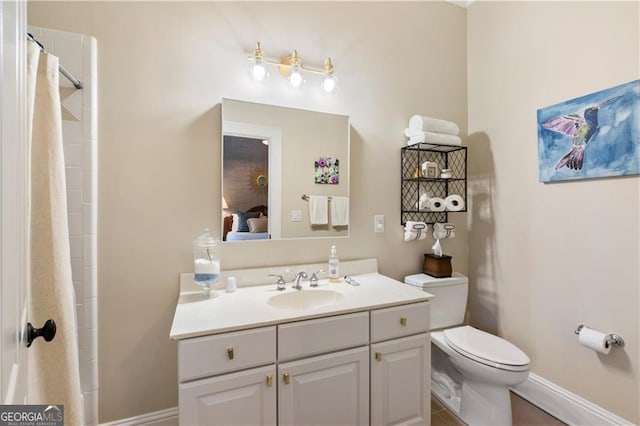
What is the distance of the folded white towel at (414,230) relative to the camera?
6.69 ft

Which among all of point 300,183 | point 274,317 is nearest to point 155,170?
point 300,183

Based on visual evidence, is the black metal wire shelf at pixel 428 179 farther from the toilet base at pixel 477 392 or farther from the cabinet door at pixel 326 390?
the cabinet door at pixel 326 390

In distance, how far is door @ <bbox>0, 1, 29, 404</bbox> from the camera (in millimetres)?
484

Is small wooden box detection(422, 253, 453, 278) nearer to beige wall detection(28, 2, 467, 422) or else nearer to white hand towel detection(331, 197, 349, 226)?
beige wall detection(28, 2, 467, 422)

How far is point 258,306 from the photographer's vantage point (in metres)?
1.38

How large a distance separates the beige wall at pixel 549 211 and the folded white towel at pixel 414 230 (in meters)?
0.55

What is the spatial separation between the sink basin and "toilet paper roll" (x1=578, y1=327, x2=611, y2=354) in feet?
4.31

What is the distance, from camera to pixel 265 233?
1.77m

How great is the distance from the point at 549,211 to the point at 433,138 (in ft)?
2.71

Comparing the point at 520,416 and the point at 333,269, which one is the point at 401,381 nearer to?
the point at 333,269

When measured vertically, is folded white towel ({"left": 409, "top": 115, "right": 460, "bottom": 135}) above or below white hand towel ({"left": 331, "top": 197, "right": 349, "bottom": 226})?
above

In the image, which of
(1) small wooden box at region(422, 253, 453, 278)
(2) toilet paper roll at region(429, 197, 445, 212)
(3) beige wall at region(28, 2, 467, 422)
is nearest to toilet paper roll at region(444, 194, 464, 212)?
(2) toilet paper roll at region(429, 197, 445, 212)

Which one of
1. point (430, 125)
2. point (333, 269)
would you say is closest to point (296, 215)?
point (333, 269)

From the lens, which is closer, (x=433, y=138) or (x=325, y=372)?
(x=325, y=372)
